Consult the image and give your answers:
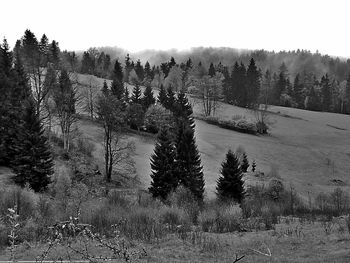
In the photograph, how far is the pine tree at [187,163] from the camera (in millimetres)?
42531

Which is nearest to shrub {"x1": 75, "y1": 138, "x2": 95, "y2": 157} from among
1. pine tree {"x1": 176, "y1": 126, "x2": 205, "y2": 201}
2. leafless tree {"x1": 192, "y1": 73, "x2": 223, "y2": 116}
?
pine tree {"x1": 176, "y1": 126, "x2": 205, "y2": 201}

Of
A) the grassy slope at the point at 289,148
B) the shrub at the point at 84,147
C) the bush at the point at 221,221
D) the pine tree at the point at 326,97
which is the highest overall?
the pine tree at the point at 326,97

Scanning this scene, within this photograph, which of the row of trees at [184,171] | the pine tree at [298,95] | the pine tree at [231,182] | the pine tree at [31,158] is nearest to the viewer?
the pine tree at [31,158]

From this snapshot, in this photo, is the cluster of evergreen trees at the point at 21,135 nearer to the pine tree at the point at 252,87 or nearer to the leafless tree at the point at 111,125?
the leafless tree at the point at 111,125

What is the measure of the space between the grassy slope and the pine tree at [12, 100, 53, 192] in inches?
686

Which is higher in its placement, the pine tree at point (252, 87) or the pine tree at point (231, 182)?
the pine tree at point (252, 87)

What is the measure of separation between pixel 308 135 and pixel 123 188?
191 ft

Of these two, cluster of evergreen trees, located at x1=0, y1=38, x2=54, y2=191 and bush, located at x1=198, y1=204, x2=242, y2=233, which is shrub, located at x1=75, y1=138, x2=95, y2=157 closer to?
cluster of evergreen trees, located at x1=0, y1=38, x2=54, y2=191

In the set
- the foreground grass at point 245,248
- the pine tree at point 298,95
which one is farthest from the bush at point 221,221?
the pine tree at point 298,95

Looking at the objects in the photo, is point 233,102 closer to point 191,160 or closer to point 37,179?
point 191,160

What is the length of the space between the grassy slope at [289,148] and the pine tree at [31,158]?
A: 686 inches

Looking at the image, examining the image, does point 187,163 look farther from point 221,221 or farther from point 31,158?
point 221,221

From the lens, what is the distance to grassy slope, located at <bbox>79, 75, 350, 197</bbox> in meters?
58.2

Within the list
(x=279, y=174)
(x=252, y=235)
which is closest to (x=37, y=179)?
(x=252, y=235)
